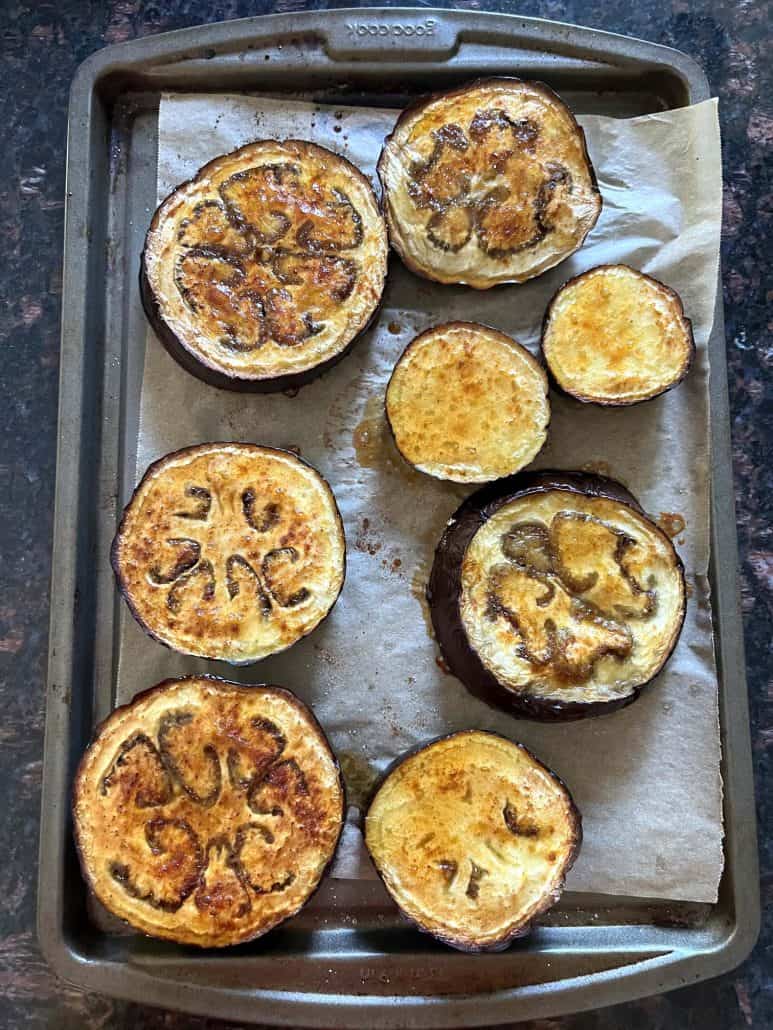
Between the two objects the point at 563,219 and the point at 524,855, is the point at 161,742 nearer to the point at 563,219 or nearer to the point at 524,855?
the point at 524,855

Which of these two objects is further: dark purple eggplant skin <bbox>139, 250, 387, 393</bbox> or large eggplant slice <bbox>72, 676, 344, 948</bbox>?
dark purple eggplant skin <bbox>139, 250, 387, 393</bbox>

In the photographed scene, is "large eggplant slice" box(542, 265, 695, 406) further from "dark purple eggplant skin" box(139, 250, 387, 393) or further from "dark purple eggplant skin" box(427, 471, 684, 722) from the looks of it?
"dark purple eggplant skin" box(139, 250, 387, 393)

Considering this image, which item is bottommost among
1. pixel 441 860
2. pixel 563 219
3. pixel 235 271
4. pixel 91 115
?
pixel 441 860

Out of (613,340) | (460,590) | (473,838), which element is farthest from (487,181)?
(473,838)

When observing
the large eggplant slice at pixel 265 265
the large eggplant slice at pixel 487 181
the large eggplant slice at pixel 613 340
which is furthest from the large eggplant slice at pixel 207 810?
the large eggplant slice at pixel 487 181

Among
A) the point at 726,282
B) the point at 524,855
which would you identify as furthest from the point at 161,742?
the point at 726,282

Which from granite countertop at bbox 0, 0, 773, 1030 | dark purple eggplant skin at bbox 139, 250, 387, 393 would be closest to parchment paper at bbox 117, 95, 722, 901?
dark purple eggplant skin at bbox 139, 250, 387, 393

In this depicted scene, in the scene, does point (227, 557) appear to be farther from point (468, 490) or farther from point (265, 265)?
point (265, 265)
